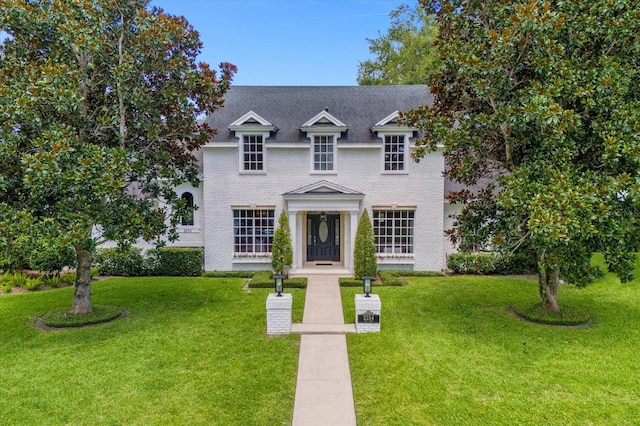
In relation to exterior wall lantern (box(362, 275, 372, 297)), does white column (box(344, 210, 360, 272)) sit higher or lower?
higher

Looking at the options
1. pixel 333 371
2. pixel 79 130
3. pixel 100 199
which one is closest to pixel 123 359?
pixel 100 199

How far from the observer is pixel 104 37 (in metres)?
9.91

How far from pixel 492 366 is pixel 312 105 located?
49.7 feet

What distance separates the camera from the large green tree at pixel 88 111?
29.5 ft

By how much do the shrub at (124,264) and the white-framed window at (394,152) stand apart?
12448 mm

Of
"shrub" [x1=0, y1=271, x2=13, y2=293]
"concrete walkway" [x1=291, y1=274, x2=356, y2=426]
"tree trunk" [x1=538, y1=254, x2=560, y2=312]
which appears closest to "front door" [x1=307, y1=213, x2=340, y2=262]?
"concrete walkway" [x1=291, y1=274, x2=356, y2=426]

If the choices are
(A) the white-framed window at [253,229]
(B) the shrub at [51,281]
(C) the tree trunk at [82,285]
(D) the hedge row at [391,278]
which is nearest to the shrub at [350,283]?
(D) the hedge row at [391,278]

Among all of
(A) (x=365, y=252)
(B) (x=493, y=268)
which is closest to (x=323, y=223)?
(A) (x=365, y=252)

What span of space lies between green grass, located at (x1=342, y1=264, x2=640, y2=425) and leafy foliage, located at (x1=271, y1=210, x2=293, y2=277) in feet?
15.1

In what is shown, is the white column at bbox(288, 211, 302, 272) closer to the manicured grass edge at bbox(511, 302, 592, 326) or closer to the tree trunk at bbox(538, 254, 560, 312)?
the manicured grass edge at bbox(511, 302, 592, 326)

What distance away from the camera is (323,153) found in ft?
58.6

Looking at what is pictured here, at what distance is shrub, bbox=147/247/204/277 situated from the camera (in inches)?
685

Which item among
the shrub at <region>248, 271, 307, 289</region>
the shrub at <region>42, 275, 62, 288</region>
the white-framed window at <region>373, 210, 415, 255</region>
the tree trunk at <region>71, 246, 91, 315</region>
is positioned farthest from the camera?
the white-framed window at <region>373, 210, 415, 255</region>

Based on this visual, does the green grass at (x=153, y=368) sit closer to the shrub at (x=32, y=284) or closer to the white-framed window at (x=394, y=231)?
the shrub at (x=32, y=284)
